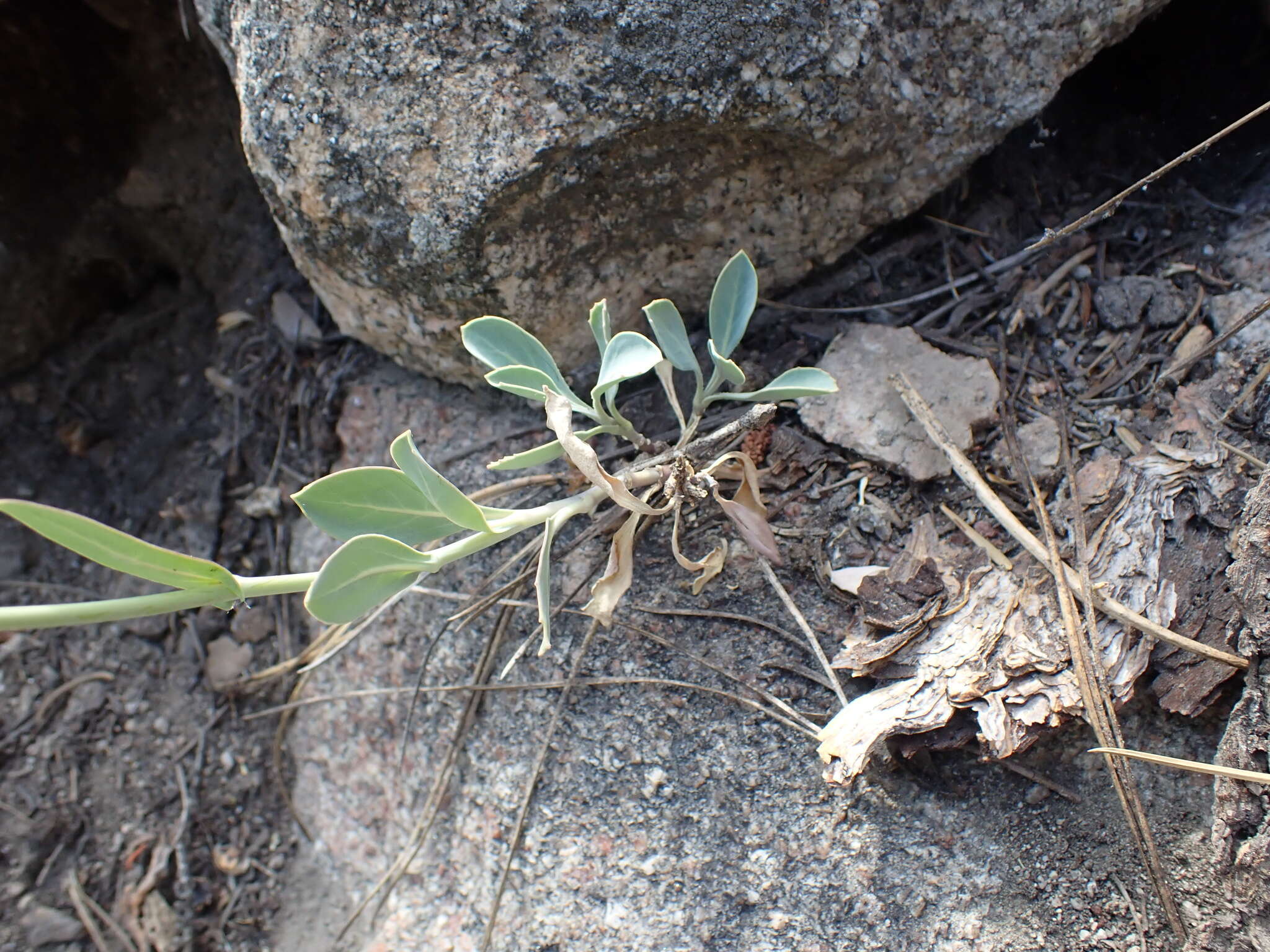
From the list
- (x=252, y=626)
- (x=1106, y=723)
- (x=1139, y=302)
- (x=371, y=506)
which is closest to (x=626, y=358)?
(x=371, y=506)

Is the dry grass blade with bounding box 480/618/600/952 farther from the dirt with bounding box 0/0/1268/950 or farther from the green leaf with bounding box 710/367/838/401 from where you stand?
the green leaf with bounding box 710/367/838/401

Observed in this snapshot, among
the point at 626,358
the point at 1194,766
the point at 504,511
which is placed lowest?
the point at 1194,766

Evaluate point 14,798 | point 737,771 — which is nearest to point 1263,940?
point 737,771

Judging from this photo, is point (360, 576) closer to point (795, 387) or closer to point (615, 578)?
point (615, 578)

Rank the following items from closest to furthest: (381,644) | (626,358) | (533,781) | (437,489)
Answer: (437,489), (626,358), (533,781), (381,644)

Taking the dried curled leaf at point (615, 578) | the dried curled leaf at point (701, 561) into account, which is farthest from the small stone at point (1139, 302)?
the dried curled leaf at point (615, 578)
